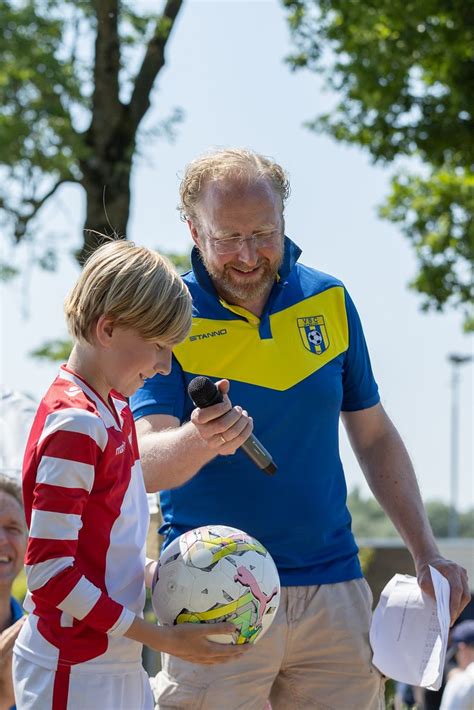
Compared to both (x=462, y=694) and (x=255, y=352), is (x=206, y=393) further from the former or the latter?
(x=462, y=694)

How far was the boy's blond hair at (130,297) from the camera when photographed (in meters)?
3.52

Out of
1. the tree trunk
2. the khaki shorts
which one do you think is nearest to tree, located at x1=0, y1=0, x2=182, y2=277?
the tree trunk

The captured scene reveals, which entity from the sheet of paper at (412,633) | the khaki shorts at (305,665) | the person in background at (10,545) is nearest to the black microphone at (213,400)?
the khaki shorts at (305,665)

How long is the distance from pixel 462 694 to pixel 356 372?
5.66 meters

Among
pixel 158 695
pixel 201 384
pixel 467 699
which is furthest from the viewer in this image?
pixel 467 699

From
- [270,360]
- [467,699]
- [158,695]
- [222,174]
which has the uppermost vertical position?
[222,174]

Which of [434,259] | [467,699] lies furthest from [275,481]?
[434,259]

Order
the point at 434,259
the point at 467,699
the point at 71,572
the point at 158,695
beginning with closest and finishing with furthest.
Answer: the point at 71,572 < the point at 158,695 < the point at 467,699 < the point at 434,259

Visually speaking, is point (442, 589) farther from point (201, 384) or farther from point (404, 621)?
point (201, 384)

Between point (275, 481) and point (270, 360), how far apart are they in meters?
0.44

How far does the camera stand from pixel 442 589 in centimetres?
438

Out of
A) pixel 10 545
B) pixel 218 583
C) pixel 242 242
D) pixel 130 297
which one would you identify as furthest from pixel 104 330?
pixel 10 545

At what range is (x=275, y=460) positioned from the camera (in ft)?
14.4

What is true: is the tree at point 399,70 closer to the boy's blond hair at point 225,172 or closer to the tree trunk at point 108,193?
the tree trunk at point 108,193
